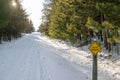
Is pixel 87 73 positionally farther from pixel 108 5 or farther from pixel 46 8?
pixel 46 8

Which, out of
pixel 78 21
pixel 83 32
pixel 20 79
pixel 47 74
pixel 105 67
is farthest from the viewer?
pixel 83 32

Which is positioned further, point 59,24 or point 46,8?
point 46,8

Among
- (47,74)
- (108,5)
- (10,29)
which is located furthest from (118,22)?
(10,29)

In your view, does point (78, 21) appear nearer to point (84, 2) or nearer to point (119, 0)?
point (84, 2)

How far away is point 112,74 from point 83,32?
450 inches

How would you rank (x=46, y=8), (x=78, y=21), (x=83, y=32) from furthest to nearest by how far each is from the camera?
(x=46, y=8) → (x=83, y=32) → (x=78, y=21)

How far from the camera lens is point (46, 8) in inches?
2149

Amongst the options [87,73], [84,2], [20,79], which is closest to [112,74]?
[87,73]

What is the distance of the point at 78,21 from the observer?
67.7ft

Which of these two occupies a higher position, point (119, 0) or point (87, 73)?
point (119, 0)

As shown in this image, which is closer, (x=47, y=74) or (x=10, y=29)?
(x=47, y=74)

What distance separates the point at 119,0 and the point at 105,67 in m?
3.59

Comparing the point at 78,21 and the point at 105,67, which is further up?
the point at 78,21

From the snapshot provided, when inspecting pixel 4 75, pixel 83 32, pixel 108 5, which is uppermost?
pixel 108 5
